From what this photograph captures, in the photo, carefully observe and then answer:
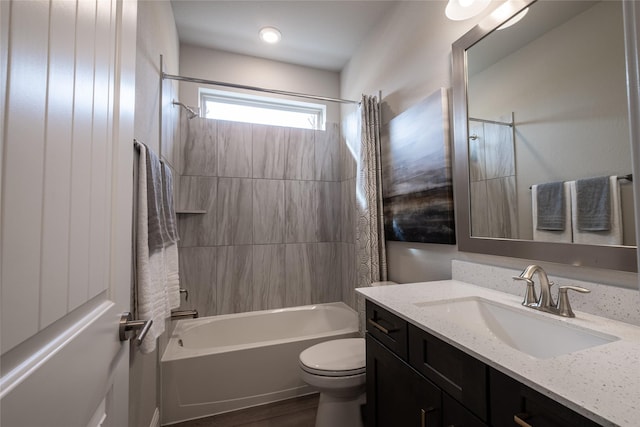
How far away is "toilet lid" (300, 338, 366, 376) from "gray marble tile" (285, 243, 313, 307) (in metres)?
1.01

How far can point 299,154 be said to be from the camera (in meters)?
2.70

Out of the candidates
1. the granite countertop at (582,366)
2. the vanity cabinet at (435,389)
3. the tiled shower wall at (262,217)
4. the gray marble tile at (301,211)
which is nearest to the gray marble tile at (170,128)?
the tiled shower wall at (262,217)

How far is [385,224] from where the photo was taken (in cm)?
196

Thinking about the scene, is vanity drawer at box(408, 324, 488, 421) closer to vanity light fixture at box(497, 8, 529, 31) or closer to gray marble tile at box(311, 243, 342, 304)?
vanity light fixture at box(497, 8, 529, 31)

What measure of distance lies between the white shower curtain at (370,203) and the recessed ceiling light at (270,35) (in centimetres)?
97

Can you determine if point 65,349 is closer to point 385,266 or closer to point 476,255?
point 476,255

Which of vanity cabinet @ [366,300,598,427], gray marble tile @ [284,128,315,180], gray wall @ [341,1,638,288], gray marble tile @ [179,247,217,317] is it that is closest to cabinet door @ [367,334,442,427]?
vanity cabinet @ [366,300,598,427]

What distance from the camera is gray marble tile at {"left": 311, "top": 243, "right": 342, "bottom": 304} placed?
2703 mm

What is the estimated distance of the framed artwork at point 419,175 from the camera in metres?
1.48

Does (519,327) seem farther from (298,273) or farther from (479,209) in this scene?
(298,273)

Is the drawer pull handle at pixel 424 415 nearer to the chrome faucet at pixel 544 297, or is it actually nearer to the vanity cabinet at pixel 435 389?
the vanity cabinet at pixel 435 389

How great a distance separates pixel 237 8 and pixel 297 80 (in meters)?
0.86

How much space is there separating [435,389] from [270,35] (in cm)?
261

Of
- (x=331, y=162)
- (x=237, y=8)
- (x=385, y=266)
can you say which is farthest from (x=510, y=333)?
(x=237, y=8)
